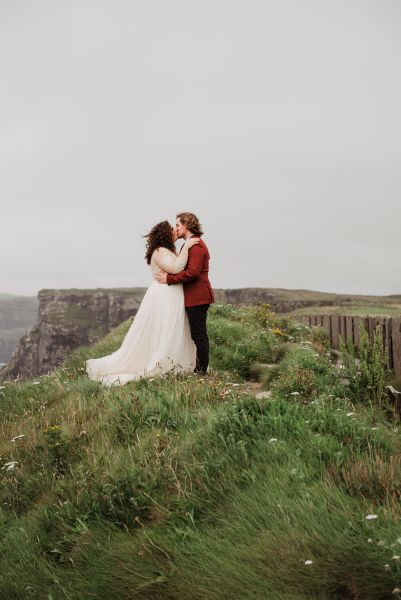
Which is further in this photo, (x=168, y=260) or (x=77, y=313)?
(x=77, y=313)

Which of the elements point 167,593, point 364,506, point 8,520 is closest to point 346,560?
point 364,506

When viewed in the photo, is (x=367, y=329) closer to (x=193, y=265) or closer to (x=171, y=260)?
(x=193, y=265)

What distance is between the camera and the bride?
8453 millimetres

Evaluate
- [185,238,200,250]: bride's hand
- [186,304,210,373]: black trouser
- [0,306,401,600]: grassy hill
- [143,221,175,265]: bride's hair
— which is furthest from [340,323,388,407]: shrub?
[143,221,175,265]: bride's hair

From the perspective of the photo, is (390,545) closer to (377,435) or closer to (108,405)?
(377,435)

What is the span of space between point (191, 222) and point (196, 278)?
1.00 meters

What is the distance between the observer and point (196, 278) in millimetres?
8531

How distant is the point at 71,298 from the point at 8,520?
171526mm

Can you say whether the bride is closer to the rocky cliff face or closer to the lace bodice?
the lace bodice

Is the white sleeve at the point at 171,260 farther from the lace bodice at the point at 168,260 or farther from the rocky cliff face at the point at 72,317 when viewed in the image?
the rocky cliff face at the point at 72,317

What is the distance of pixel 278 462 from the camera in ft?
12.1

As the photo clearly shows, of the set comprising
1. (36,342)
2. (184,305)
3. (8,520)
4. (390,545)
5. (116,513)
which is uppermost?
(184,305)

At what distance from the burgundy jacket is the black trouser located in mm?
148

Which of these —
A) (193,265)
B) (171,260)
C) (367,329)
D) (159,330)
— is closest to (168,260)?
(171,260)
